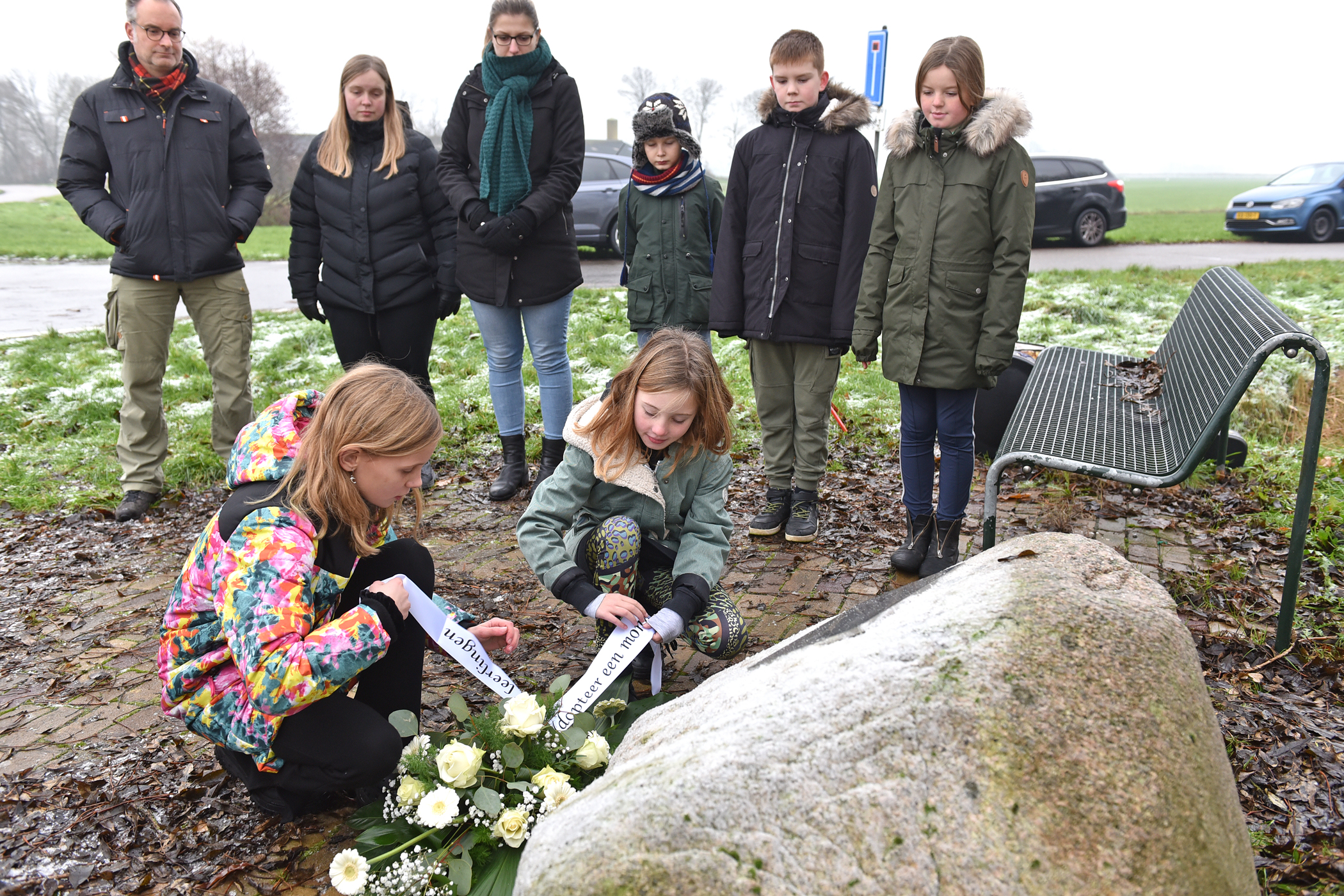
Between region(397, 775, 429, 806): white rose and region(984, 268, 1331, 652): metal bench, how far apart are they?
6.75 ft

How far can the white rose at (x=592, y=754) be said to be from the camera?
7.77 ft

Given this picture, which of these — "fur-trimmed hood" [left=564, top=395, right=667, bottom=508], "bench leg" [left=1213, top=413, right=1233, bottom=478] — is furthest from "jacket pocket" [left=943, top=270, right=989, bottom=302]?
"fur-trimmed hood" [left=564, top=395, right=667, bottom=508]

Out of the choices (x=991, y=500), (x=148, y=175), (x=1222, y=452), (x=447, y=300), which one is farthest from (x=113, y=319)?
(x=1222, y=452)

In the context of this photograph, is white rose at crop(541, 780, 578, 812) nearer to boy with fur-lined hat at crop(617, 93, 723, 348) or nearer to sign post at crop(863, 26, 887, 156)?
boy with fur-lined hat at crop(617, 93, 723, 348)

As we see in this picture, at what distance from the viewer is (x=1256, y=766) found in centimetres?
255

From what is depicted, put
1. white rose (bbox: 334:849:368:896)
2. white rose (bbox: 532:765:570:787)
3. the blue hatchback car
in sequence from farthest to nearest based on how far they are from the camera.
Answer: the blue hatchback car
white rose (bbox: 532:765:570:787)
white rose (bbox: 334:849:368:896)

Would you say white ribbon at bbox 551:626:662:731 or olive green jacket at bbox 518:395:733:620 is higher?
olive green jacket at bbox 518:395:733:620

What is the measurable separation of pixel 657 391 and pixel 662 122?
232cm

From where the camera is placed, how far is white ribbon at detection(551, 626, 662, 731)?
255 cm

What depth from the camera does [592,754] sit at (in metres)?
2.37

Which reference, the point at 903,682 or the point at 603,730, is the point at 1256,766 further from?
the point at 603,730

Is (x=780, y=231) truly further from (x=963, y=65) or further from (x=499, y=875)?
(x=499, y=875)

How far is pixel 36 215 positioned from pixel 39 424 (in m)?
28.0

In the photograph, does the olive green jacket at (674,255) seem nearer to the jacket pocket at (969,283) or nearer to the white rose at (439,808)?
the jacket pocket at (969,283)
